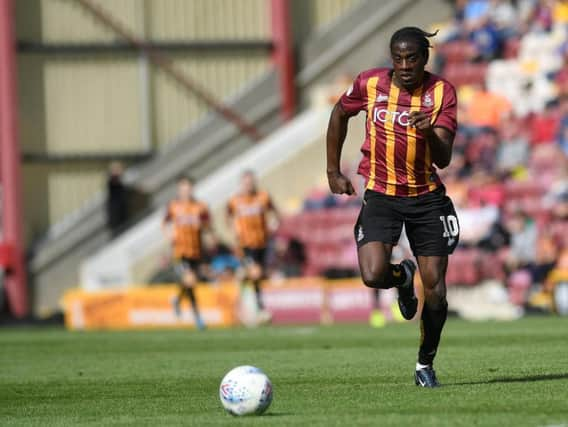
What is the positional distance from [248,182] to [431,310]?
1311 centimetres

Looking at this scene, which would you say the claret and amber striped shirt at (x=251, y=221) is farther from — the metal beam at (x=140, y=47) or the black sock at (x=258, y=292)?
the metal beam at (x=140, y=47)

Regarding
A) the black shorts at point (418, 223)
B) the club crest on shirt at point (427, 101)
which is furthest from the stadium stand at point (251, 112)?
the club crest on shirt at point (427, 101)

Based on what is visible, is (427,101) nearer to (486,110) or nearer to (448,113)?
(448,113)

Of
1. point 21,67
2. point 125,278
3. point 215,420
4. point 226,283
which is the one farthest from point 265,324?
point 215,420

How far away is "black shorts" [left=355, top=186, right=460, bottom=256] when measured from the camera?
9398 mm

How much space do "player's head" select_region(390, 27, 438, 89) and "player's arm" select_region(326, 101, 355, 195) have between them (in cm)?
60

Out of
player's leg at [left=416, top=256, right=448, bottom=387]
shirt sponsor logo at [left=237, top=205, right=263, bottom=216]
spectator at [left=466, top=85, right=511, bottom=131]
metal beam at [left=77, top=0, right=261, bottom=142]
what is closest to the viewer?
player's leg at [left=416, top=256, right=448, bottom=387]

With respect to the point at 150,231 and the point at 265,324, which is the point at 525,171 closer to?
the point at 265,324

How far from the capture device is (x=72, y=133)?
3095 centimetres

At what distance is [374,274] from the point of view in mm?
9312

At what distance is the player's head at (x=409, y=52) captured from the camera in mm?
9008

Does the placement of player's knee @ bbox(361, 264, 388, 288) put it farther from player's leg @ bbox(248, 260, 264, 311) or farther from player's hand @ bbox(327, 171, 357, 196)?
player's leg @ bbox(248, 260, 264, 311)

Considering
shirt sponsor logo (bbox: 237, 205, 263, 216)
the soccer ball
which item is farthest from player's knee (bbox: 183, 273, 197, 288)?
the soccer ball

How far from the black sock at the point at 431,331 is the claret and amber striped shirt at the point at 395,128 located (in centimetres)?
78
